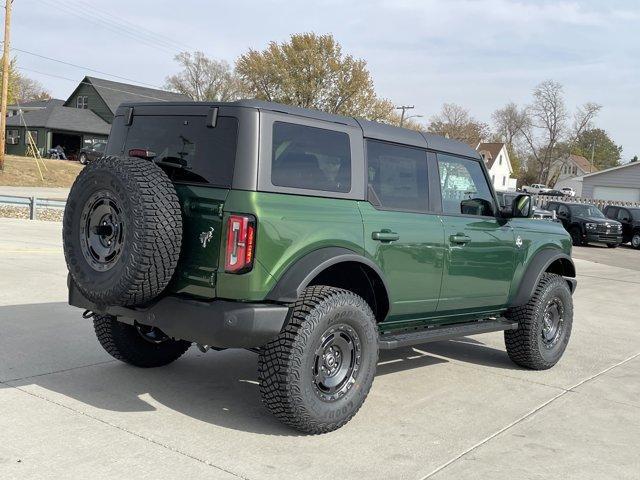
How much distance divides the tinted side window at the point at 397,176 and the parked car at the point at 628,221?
2467cm

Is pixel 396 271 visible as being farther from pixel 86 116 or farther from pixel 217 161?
pixel 86 116

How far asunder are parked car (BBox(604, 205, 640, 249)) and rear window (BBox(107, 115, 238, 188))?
26.2 meters

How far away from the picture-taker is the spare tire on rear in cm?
388

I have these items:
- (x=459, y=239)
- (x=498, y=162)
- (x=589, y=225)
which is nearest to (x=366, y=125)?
(x=459, y=239)

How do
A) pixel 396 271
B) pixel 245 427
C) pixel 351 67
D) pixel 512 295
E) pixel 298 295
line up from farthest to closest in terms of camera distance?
1. pixel 351 67
2. pixel 512 295
3. pixel 396 271
4. pixel 245 427
5. pixel 298 295

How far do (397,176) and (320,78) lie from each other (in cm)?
5036

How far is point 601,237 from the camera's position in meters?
25.6

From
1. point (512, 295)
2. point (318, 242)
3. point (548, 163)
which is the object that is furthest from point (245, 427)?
point (548, 163)

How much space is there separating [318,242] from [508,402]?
7.23ft

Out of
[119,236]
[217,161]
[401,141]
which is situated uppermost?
[401,141]

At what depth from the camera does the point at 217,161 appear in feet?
13.5

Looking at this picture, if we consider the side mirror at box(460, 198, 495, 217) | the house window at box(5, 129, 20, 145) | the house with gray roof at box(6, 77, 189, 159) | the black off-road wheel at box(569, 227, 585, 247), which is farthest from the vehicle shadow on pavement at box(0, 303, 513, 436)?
the house window at box(5, 129, 20, 145)

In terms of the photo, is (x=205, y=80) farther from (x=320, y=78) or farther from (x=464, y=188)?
(x=464, y=188)

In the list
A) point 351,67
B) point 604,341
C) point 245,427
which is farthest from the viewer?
point 351,67
